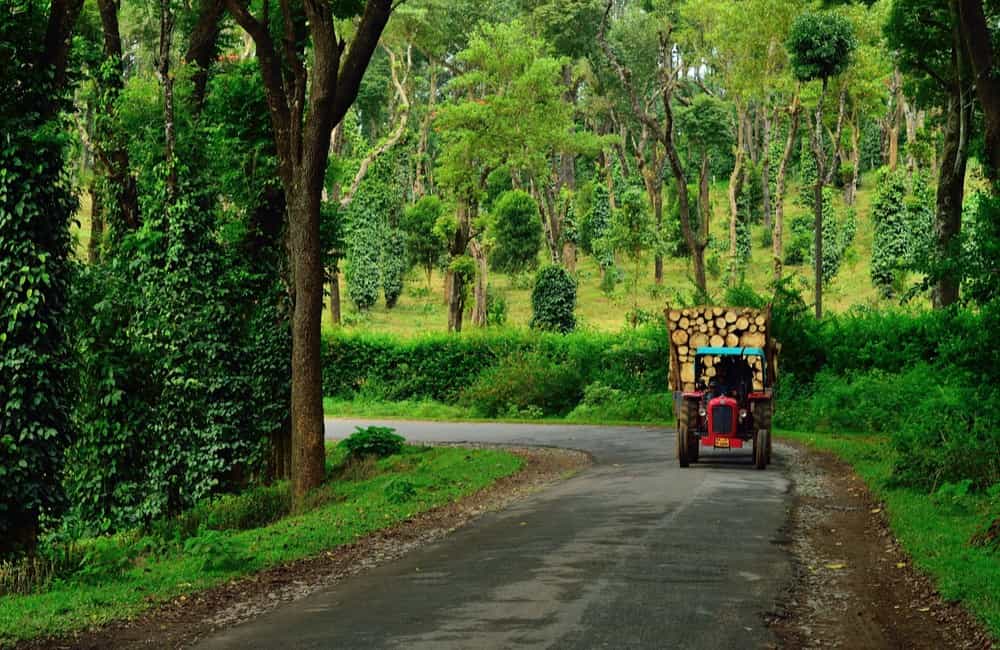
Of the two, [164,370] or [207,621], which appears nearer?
[207,621]

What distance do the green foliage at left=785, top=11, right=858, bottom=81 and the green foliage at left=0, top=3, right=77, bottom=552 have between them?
103 ft

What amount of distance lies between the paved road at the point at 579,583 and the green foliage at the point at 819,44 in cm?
2786

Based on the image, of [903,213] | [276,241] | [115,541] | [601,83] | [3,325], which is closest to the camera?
[3,325]

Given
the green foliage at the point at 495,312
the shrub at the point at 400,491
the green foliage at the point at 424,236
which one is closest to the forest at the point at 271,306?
the green foliage at the point at 495,312

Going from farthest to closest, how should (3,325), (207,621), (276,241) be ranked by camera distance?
(276,241) → (3,325) → (207,621)

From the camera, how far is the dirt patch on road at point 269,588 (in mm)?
9773

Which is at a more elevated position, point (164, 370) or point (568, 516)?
point (164, 370)

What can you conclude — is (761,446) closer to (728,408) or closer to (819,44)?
(728,408)

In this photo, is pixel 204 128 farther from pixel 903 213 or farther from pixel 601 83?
pixel 601 83

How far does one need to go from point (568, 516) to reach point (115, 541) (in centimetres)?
969

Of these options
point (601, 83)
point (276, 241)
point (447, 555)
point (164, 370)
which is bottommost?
point (447, 555)

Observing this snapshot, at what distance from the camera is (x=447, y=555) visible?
516 inches

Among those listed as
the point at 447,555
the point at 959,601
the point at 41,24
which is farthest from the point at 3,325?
the point at 959,601

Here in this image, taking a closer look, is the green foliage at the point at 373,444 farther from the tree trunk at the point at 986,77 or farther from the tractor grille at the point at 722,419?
the tree trunk at the point at 986,77
